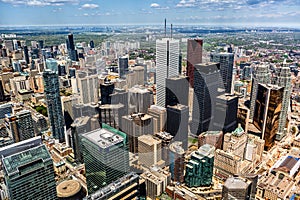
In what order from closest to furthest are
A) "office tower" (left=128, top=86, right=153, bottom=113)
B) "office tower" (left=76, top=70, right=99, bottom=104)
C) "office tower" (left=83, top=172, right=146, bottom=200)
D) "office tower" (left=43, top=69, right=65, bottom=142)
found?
"office tower" (left=83, top=172, right=146, bottom=200), "office tower" (left=128, top=86, right=153, bottom=113), "office tower" (left=43, top=69, right=65, bottom=142), "office tower" (left=76, top=70, right=99, bottom=104)

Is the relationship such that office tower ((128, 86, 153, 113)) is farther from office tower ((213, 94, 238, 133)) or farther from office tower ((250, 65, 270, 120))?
office tower ((250, 65, 270, 120))

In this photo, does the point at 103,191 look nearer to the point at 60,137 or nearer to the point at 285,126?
the point at 60,137

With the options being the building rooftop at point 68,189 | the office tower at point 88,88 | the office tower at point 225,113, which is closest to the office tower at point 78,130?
the building rooftop at point 68,189

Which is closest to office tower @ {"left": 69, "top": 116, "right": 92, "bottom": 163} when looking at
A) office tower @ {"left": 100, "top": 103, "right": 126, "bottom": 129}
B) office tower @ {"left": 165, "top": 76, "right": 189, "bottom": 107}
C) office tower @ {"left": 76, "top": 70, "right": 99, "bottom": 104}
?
office tower @ {"left": 100, "top": 103, "right": 126, "bottom": 129}

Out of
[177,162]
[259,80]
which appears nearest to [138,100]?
[177,162]

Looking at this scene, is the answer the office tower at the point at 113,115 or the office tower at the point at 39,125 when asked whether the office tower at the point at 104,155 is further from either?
the office tower at the point at 39,125
